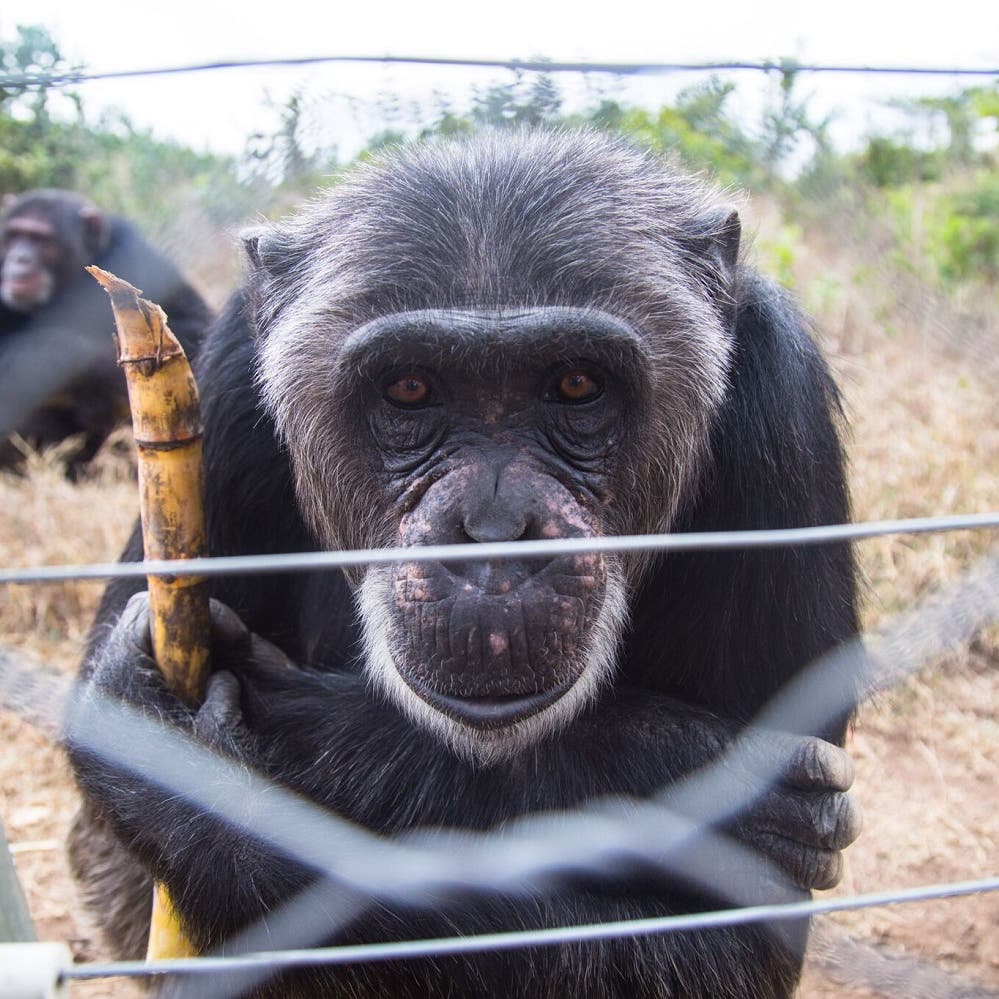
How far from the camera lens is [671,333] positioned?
9.95ft

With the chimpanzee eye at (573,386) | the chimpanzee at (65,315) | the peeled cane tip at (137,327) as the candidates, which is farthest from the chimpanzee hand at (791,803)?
the chimpanzee at (65,315)

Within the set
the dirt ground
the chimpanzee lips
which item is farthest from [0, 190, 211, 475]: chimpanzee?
the chimpanzee lips

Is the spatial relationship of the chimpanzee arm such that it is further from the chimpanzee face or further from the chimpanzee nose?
the chimpanzee face

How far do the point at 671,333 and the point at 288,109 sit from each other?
12.6 feet

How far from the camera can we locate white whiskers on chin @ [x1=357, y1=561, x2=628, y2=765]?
9.12 feet

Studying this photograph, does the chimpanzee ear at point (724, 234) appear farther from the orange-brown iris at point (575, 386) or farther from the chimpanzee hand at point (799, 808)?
the chimpanzee hand at point (799, 808)

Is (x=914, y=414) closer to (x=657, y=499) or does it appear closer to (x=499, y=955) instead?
(x=657, y=499)

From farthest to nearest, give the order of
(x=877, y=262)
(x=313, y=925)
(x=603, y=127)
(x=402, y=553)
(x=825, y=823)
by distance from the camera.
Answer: (x=877, y=262), (x=603, y=127), (x=825, y=823), (x=313, y=925), (x=402, y=553)

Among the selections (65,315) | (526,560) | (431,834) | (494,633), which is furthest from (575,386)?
(65,315)

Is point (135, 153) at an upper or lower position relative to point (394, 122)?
lower

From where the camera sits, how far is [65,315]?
35.0 feet

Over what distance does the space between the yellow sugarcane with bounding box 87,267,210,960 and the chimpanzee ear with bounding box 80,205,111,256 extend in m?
8.82

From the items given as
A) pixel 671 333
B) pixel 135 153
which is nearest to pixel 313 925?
pixel 671 333

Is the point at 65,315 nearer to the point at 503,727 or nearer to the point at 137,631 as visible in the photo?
the point at 137,631
